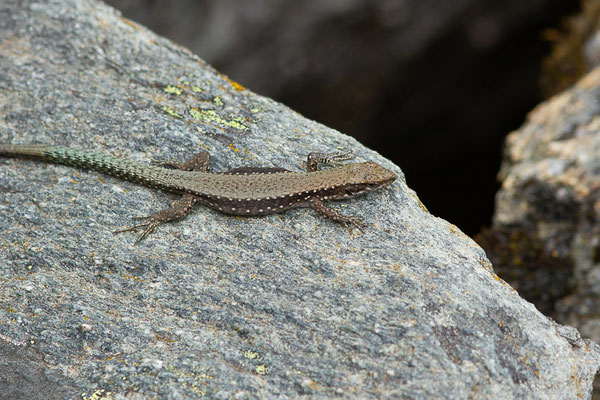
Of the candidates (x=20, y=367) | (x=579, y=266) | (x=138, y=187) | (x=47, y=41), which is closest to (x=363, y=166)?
(x=138, y=187)

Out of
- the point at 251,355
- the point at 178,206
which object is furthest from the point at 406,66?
the point at 251,355

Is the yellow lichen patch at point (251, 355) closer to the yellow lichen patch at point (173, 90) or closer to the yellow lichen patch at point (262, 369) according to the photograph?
the yellow lichen patch at point (262, 369)

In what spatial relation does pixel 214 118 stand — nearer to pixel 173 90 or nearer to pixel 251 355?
pixel 173 90

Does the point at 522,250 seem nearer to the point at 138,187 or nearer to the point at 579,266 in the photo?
the point at 579,266

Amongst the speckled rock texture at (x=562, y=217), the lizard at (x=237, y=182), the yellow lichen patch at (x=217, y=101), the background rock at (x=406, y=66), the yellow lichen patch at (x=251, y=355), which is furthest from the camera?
the background rock at (x=406, y=66)

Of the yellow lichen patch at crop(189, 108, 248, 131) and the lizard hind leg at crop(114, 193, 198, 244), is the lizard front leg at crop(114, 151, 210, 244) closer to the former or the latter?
the lizard hind leg at crop(114, 193, 198, 244)

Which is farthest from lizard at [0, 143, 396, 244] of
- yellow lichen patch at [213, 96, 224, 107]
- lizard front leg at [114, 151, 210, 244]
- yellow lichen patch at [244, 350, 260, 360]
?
yellow lichen patch at [244, 350, 260, 360]

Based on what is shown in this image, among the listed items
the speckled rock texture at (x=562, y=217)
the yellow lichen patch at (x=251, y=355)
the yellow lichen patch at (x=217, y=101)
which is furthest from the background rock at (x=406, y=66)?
the yellow lichen patch at (x=251, y=355)

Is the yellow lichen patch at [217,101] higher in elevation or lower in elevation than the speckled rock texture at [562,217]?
lower
